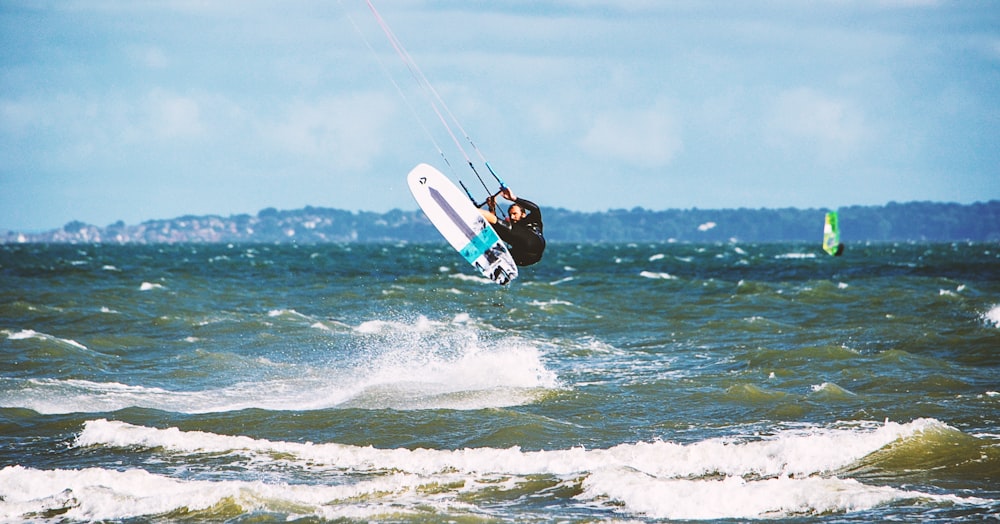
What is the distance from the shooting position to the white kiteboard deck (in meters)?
14.2

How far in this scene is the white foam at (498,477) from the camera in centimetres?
884

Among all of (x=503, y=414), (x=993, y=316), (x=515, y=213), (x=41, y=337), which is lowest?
(x=503, y=414)

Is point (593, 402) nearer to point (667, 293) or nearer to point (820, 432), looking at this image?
point (820, 432)

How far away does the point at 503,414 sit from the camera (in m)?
12.9

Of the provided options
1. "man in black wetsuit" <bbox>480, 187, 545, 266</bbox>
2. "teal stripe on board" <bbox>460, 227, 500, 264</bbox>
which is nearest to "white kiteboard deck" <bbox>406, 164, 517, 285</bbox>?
"teal stripe on board" <bbox>460, 227, 500, 264</bbox>

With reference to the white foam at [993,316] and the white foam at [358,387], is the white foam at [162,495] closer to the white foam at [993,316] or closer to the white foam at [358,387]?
the white foam at [358,387]

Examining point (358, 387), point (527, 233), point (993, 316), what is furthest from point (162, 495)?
point (993, 316)

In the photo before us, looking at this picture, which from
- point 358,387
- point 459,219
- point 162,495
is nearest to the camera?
point 162,495

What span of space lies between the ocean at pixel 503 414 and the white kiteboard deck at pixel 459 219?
1.95 m

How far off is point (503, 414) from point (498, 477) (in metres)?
2.87

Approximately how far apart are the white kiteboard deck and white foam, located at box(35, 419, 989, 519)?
3908 mm

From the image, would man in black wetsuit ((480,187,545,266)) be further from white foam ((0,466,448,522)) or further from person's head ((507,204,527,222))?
white foam ((0,466,448,522))

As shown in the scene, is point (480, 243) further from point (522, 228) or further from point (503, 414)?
point (503, 414)

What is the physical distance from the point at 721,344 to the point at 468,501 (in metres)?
12.3
